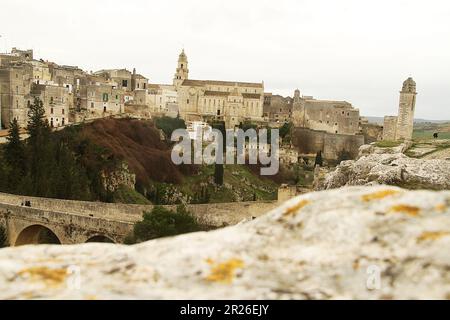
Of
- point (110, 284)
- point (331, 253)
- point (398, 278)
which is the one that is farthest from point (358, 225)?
point (110, 284)

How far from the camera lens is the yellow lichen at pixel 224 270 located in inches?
93.6

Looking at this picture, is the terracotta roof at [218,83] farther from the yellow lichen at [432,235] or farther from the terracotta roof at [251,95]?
the yellow lichen at [432,235]

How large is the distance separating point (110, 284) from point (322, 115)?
80989mm

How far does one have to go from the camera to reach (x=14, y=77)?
48219mm

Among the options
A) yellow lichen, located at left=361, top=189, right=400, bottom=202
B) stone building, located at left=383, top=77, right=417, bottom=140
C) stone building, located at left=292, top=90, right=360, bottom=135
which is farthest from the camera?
stone building, located at left=292, top=90, right=360, bottom=135

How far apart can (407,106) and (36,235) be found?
3160cm

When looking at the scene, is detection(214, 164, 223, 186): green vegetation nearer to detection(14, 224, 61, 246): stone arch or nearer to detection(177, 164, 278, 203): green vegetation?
detection(177, 164, 278, 203): green vegetation

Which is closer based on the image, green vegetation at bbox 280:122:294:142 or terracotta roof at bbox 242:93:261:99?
green vegetation at bbox 280:122:294:142

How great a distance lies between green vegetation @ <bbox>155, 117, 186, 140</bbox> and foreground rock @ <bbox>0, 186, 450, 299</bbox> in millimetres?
61727

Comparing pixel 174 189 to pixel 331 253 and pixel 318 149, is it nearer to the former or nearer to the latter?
pixel 318 149

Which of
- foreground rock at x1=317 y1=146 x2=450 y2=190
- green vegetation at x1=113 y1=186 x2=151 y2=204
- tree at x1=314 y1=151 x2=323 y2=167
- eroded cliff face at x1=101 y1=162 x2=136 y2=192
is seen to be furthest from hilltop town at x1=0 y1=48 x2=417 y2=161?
foreground rock at x1=317 y1=146 x2=450 y2=190

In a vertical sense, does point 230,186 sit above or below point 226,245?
below

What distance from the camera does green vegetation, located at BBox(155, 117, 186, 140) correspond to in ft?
214

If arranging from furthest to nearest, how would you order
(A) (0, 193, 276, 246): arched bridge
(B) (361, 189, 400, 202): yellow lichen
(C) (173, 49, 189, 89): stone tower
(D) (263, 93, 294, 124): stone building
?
(C) (173, 49, 189, 89): stone tower, (D) (263, 93, 294, 124): stone building, (A) (0, 193, 276, 246): arched bridge, (B) (361, 189, 400, 202): yellow lichen
